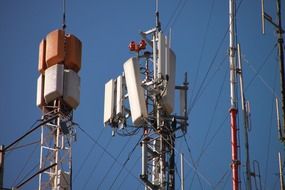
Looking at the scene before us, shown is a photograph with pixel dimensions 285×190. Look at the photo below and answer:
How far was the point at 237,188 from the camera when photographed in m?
39.1

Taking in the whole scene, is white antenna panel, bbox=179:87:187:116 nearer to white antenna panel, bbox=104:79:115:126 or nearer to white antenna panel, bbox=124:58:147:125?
white antenna panel, bbox=124:58:147:125

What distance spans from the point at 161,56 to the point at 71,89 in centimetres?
671

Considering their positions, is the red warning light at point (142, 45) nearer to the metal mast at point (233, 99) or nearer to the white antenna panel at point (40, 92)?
the metal mast at point (233, 99)

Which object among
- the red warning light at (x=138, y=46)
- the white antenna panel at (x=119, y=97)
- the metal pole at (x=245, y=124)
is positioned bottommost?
the metal pole at (x=245, y=124)

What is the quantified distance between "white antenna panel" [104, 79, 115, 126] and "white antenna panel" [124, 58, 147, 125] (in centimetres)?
302

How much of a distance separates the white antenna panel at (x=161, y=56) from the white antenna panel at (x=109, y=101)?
532cm

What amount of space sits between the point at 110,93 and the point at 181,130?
540cm

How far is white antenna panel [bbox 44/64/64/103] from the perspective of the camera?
49.0 meters

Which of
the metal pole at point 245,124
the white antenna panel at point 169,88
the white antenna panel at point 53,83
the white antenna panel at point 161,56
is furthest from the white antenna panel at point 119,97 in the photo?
the metal pole at point 245,124

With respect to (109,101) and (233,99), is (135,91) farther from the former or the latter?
(233,99)

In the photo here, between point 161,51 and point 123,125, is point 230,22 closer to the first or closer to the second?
point 161,51

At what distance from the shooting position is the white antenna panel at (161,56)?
44531 millimetres

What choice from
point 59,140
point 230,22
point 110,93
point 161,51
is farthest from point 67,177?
point 230,22

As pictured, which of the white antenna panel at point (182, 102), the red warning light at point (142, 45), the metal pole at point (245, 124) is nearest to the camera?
the metal pole at point (245, 124)
